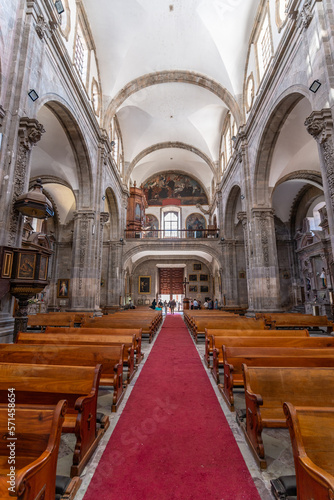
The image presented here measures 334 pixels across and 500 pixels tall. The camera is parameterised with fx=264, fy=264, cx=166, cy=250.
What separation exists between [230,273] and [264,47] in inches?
474

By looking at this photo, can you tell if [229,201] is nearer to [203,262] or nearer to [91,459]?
[203,262]

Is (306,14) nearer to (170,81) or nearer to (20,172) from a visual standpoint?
(20,172)

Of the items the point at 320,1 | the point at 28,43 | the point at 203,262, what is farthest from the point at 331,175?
the point at 203,262

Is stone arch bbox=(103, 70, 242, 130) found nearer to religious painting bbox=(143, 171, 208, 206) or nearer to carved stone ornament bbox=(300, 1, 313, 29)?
carved stone ornament bbox=(300, 1, 313, 29)

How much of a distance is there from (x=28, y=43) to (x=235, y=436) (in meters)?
8.24

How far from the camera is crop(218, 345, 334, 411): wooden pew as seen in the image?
3172mm

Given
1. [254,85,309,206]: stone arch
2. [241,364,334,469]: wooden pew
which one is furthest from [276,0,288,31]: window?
[241,364,334,469]: wooden pew

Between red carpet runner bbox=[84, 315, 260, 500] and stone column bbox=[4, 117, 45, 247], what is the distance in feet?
12.6

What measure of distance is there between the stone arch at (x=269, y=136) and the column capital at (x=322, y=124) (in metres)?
1.88

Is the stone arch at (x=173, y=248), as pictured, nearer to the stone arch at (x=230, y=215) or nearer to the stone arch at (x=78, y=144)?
the stone arch at (x=230, y=215)

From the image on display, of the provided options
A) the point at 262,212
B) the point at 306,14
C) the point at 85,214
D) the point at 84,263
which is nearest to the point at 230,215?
the point at 262,212

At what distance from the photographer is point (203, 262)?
24.3 meters

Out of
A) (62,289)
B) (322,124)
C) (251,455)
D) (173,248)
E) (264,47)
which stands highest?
(264,47)

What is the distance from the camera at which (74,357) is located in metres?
3.34
